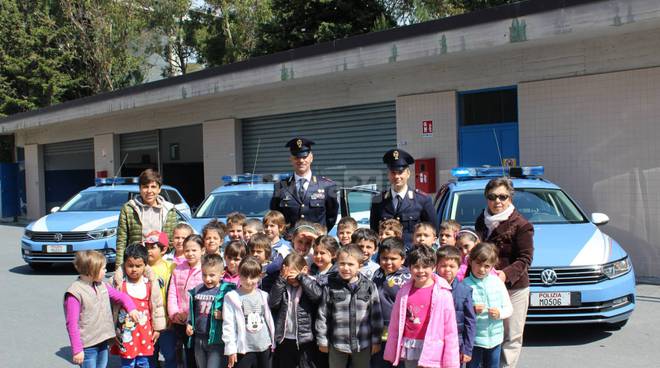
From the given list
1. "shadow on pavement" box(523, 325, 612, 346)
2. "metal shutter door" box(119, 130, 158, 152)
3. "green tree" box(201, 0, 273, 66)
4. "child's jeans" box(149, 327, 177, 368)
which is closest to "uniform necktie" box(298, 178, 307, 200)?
"child's jeans" box(149, 327, 177, 368)

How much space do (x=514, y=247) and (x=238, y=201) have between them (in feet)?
19.2

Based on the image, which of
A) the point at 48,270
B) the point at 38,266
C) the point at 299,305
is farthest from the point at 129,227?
the point at 48,270

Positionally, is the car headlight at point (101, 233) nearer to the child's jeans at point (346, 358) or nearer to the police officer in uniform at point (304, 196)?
the police officer in uniform at point (304, 196)

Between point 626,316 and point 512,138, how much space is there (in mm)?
5400

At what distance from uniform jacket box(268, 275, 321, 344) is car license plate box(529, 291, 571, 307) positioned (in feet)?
8.53

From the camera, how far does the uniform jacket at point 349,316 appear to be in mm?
4457

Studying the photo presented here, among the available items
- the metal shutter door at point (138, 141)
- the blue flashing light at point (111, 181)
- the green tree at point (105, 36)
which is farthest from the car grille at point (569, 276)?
the green tree at point (105, 36)

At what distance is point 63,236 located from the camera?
1162cm

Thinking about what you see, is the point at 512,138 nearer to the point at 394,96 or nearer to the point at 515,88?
the point at 515,88

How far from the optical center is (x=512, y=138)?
37.7ft

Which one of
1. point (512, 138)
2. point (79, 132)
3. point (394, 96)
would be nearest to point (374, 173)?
point (394, 96)

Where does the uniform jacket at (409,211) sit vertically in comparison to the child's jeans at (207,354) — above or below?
above

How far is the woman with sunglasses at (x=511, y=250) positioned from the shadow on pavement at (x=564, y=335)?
5.73ft

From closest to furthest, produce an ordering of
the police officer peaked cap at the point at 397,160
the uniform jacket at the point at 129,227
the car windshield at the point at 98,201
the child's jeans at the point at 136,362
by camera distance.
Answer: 1. the child's jeans at the point at 136,362
2. the police officer peaked cap at the point at 397,160
3. the uniform jacket at the point at 129,227
4. the car windshield at the point at 98,201
